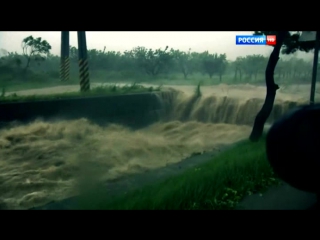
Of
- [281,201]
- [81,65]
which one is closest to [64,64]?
[81,65]

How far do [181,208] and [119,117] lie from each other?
797cm

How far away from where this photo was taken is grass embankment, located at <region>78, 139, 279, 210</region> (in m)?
3.67

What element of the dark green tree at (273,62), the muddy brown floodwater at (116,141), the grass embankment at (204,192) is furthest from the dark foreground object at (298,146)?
the dark green tree at (273,62)

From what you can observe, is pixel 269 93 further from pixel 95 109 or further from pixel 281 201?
pixel 95 109

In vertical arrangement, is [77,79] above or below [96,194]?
above

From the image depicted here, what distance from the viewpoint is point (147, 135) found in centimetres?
1081

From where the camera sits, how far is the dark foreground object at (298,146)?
193 centimetres

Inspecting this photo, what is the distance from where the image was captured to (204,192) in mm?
3912

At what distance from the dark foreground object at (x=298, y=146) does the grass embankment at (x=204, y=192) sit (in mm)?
1815

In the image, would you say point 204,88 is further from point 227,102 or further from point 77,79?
point 77,79

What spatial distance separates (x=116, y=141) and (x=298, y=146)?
7763 mm
